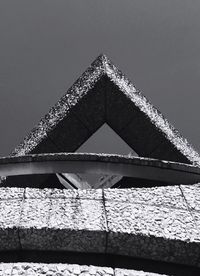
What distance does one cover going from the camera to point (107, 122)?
10227 millimetres

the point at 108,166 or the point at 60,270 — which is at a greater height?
the point at 108,166

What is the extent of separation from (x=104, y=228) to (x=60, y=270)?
0.64 meters

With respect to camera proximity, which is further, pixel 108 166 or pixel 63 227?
pixel 108 166

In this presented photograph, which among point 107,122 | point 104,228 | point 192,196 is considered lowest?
point 104,228

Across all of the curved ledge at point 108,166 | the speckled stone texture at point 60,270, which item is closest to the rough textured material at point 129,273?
the speckled stone texture at point 60,270

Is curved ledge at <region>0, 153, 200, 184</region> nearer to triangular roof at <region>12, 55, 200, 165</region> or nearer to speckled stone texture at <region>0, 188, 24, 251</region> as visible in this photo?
speckled stone texture at <region>0, 188, 24, 251</region>

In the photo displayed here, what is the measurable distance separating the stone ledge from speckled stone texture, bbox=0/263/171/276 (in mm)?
178

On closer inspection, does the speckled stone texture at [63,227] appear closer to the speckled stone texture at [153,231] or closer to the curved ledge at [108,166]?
the speckled stone texture at [153,231]

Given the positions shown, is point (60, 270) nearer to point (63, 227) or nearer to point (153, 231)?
point (63, 227)

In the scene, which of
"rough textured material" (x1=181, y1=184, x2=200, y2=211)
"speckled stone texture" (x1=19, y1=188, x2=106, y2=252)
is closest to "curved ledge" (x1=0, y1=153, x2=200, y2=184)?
"rough textured material" (x1=181, y1=184, x2=200, y2=211)

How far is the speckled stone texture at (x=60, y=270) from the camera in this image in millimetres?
4188

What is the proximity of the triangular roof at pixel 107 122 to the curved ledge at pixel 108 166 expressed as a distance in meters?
3.24

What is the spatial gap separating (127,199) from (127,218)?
0.46 metres

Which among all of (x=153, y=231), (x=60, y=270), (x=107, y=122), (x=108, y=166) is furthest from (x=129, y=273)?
(x=107, y=122)
